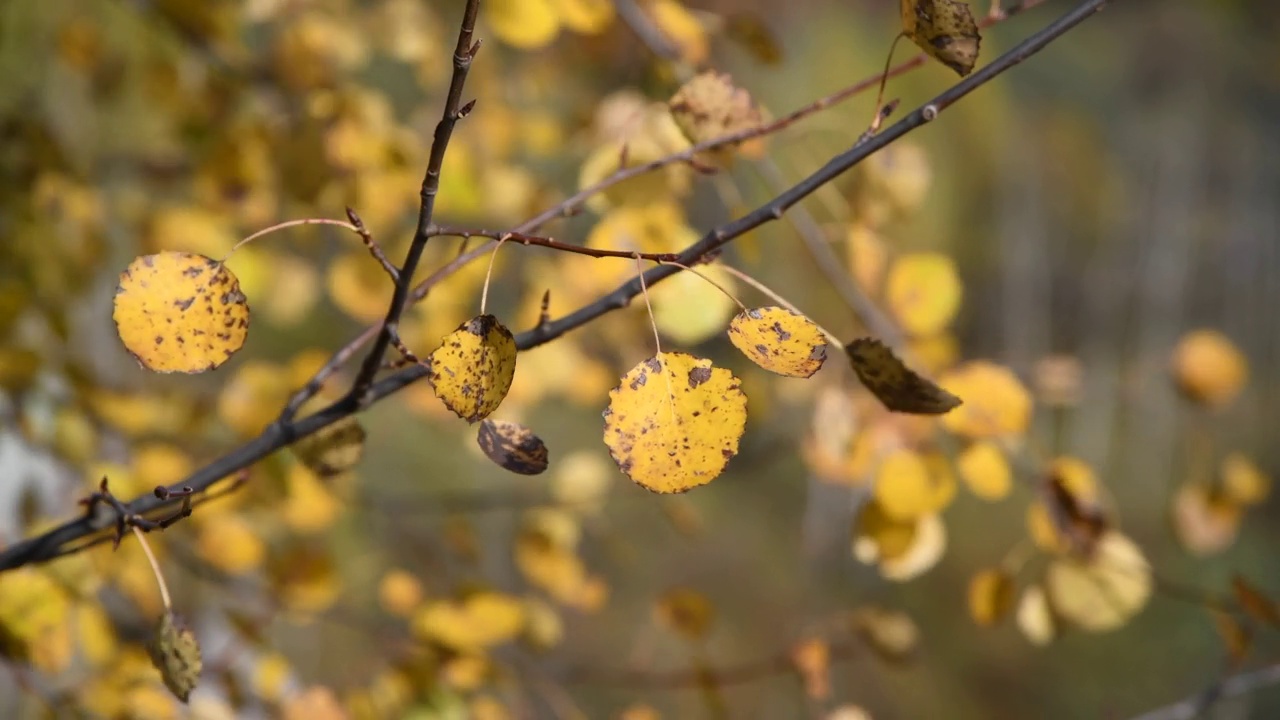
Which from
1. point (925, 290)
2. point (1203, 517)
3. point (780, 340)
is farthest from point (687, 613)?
point (780, 340)

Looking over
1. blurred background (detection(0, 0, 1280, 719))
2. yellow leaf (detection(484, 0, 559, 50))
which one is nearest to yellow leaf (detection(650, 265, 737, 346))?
blurred background (detection(0, 0, 1280, 719))

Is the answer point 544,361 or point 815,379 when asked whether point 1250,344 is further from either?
point 544,361

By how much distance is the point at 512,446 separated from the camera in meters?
0.38

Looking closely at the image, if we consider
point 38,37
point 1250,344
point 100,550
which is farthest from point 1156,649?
point 38,37

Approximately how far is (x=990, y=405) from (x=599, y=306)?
1.19 ft

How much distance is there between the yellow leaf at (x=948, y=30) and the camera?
1.20 ft

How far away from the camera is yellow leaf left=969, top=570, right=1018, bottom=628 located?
27.5 inches

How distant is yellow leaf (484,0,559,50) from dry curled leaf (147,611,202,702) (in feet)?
1.46

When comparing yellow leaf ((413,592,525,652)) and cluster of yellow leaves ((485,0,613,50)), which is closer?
cluster of yellow leaves ((485,0,613,50))

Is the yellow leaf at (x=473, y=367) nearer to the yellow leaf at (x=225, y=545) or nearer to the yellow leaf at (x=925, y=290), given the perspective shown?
the yellow leaf at (x=925, y=290)

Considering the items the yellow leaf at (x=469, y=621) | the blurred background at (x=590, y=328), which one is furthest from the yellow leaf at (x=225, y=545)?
the yellow leaf at (x=469, y=621)

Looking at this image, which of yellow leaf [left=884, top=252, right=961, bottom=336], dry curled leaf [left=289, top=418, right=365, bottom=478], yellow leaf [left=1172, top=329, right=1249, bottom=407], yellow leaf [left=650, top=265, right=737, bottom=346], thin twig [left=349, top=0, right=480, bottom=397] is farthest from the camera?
yellow leaf [left=1172, top=329, right=1249, bottom=407]

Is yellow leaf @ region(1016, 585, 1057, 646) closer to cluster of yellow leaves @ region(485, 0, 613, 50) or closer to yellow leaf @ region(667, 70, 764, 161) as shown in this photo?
yellow leaf @ region(667, 70, 764, 161)

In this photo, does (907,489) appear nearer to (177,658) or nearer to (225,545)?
(177,658)
